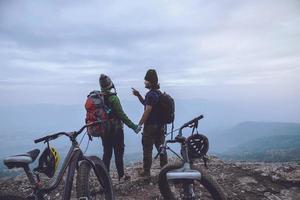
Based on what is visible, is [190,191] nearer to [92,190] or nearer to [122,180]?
[92,190]

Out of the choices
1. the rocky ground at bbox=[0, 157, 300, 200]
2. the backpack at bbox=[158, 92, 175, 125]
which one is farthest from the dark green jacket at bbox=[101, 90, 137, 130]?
the rocky ground at bbox=[0, 157, 300, 200]

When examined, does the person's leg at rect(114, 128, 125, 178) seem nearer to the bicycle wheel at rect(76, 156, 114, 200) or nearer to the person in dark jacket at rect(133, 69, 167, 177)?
the person in dark jacket at rect(133, 69, 167, 177)

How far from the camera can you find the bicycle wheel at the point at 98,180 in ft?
17.9

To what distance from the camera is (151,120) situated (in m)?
9.05

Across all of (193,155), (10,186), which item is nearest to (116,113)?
(193,155)

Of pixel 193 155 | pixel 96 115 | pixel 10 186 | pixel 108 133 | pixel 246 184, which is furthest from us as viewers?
pixel 10 186

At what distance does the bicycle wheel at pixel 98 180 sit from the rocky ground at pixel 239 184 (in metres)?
2.27

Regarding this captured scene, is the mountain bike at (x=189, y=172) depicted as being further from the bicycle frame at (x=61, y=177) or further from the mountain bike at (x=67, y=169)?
the bicycle frame at (x=61, y=177)

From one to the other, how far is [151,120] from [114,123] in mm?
1126

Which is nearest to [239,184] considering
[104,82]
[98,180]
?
[98,180]

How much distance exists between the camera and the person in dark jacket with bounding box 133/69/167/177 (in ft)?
28.4

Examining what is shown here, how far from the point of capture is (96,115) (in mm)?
8312

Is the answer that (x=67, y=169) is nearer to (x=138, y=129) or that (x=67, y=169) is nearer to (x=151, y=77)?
(x=138, y=129)

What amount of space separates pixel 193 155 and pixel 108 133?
3607 millimetres
